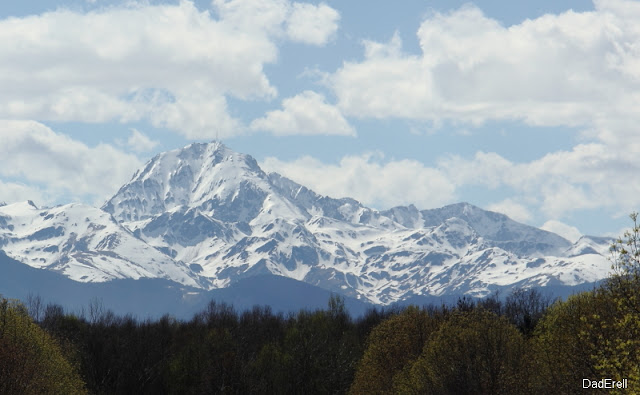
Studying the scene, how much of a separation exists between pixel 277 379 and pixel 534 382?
6198cm

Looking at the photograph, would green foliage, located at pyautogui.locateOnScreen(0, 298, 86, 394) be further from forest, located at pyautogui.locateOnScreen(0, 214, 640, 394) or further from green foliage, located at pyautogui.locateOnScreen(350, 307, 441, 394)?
green foliage, located at pyautogui.locateOnScreen(350, 307, 441, 394)

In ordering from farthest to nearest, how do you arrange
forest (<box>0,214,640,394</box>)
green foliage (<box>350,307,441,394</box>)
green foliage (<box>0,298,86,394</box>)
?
green foliage (<box>350,307,441,394</box>), green foliage (<box>0,298,86,394</box>), forest (<box>0,214,640,394</box>)

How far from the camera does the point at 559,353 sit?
6450 cm

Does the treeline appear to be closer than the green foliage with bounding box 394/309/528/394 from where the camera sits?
Yes

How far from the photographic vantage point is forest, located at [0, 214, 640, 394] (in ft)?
186

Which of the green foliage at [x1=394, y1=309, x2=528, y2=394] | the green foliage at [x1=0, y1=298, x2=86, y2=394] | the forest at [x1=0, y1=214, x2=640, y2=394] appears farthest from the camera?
the green foliage at [x1=394, y1=309, x2=528, y2=394]

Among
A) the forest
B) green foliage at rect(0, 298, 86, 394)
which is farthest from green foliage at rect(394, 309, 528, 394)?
green foliage at rect(0, 298, 86, 394)

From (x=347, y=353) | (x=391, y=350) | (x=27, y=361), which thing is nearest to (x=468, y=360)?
(x=391, y=350)

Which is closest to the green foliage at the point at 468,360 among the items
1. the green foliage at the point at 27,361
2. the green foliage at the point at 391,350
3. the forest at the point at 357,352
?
the forest at the point at 357,352

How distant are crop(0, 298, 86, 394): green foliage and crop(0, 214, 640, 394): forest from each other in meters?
0.14

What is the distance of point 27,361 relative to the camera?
69188 mm

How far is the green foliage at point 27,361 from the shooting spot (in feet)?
209

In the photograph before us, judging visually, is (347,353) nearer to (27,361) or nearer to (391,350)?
(391,350)

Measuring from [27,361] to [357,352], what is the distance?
224 ft
